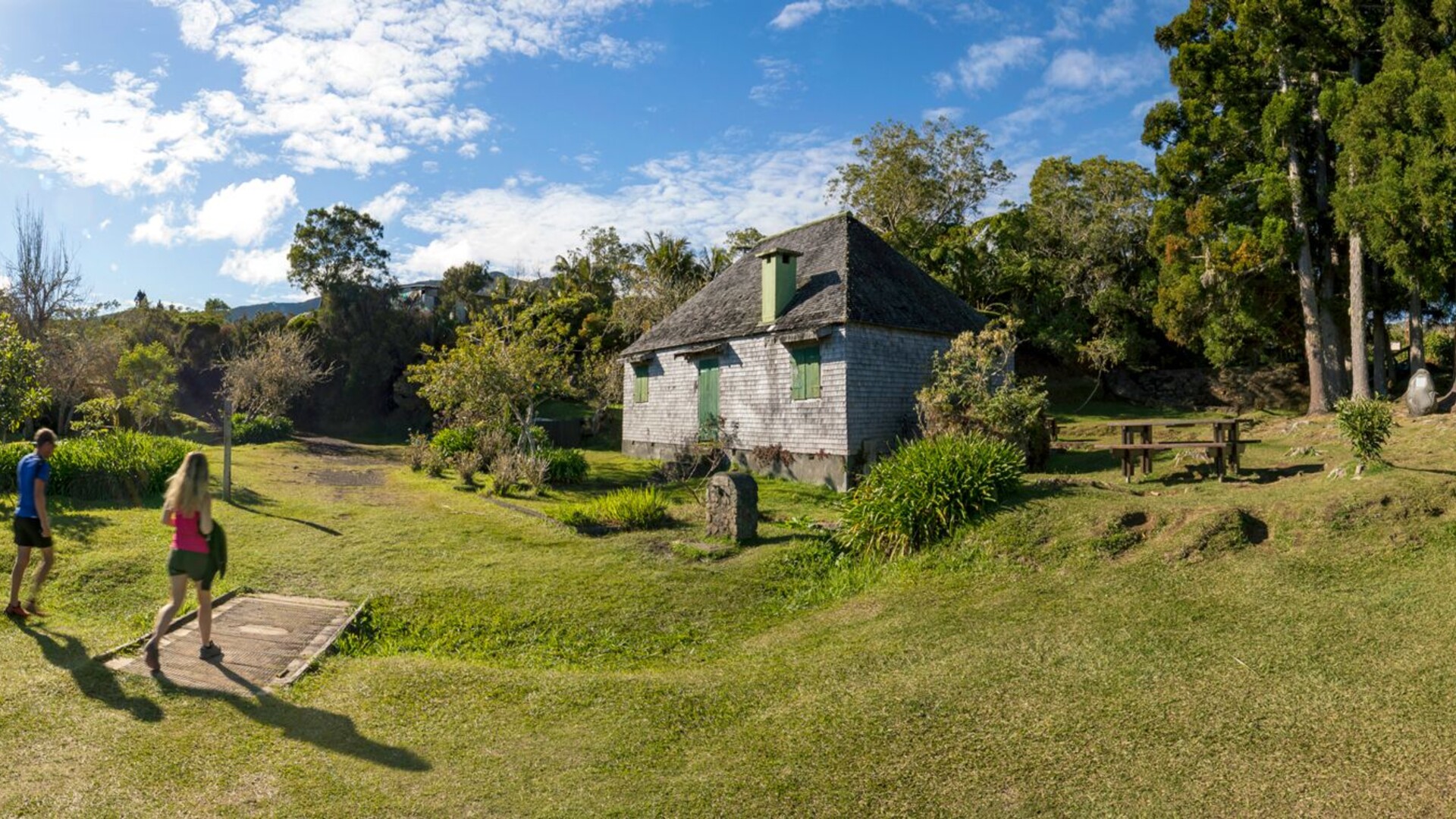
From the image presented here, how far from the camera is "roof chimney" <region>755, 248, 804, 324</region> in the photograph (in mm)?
19156

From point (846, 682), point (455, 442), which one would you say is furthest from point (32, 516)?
point (455, 442)

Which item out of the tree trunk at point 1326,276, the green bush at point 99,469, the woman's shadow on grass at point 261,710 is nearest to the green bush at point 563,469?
the green bush at point 99,469

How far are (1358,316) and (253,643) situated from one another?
88.1 feet

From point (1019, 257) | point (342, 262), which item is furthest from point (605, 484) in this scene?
point (342, 262)

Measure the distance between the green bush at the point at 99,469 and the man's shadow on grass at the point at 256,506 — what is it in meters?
1.47

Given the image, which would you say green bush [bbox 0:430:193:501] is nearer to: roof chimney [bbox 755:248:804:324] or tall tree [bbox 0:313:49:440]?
tall tree [bbox 0:313:49:440]

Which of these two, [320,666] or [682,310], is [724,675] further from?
[682,310]

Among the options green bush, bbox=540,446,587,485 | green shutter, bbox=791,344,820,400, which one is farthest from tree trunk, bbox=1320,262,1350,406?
green bush, bbox=540,446,587,485

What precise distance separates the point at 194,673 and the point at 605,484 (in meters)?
11.5

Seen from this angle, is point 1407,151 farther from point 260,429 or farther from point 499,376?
point 260,429

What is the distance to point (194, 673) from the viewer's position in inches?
266

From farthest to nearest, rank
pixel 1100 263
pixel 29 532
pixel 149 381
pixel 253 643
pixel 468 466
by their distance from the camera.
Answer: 1. pixel 1100 263
2. pixel 149 381
3. pixel 468 466
4. pixel 29 532
5. pixel 253 643

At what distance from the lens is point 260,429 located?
29.6 meters

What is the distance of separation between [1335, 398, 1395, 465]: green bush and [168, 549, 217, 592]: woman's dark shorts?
1429cm
